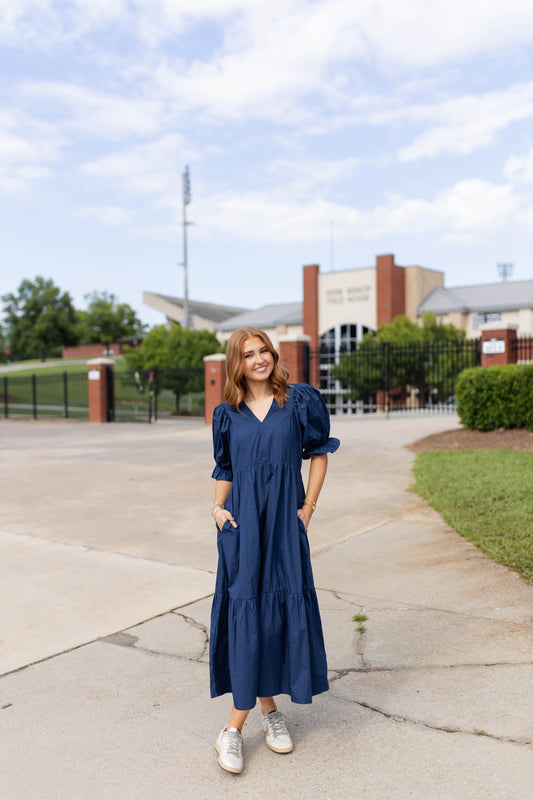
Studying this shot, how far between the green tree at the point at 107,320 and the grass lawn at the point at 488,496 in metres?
59.8

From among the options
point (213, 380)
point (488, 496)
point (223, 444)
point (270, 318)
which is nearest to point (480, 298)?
Answer: point (270, 318)

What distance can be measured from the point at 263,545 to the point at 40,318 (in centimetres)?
6147

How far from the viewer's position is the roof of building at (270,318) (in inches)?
1840

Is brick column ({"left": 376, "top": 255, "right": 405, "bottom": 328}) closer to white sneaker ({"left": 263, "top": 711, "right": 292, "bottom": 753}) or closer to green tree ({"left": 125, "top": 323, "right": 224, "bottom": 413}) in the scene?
green tree ({"left": 125, "top": 323, "right": 224, "bottom": 413})

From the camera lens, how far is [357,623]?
13.4ft

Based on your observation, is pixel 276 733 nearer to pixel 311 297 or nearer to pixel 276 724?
pixel 276 724

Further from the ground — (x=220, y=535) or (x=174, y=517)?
(x=220, y=535)

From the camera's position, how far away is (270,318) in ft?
161

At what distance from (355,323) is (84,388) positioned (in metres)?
17.5

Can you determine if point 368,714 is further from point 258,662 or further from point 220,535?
point 220,535

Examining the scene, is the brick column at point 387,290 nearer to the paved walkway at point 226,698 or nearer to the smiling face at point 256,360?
the paved walkway at point 226,698

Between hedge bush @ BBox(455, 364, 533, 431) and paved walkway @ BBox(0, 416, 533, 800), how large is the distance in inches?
241

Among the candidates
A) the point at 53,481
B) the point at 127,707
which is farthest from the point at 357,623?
the point at 53,481

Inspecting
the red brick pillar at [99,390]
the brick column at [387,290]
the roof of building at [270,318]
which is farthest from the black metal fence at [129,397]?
the brick column at [387,290]
